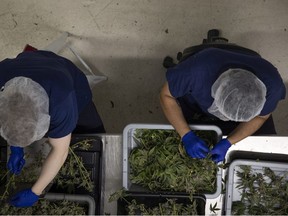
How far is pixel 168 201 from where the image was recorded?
4.60 feet

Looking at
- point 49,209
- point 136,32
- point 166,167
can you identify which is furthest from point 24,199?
point 136,32

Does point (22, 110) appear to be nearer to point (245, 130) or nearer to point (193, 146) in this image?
point (193, 146)

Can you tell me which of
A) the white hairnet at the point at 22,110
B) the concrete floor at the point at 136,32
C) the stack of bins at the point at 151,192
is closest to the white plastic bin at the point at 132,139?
the stack of bins at the point at 151,192

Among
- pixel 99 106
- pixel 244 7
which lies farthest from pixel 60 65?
pixel 244 7

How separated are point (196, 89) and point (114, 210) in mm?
659

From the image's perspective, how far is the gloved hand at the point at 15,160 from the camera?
1.39 meters

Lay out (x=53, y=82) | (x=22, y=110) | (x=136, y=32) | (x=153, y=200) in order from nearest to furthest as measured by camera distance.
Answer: (x=22, y=110) → (x=53, y=82) → (x=153, y=200) → (x=136, y=32)

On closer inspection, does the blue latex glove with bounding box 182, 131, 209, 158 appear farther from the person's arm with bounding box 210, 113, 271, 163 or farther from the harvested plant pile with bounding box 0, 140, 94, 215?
the harvested plant pile with bounding box 0, 140, 94, 215

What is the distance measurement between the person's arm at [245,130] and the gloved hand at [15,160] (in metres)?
0.90

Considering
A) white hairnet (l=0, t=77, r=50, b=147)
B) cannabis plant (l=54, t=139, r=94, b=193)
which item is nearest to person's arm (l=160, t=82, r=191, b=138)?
cannabis plant (l=54, t=139, r=94, b=193)

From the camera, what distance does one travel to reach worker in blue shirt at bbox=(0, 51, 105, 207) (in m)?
1.09

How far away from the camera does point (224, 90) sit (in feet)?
3.96

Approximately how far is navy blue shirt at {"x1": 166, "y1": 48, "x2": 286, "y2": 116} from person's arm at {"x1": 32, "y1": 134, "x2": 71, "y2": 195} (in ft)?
1.62

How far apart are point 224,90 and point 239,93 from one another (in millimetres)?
56
